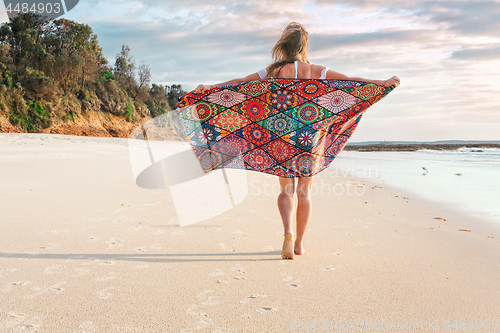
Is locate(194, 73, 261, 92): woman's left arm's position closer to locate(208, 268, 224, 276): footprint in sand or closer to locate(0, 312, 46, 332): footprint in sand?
locate(208, 268, 224, 276): footprint in sand

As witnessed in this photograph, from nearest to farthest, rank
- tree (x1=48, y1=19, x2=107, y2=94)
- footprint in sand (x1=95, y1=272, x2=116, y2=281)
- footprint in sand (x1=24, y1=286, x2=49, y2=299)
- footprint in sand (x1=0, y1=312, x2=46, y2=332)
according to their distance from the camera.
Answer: footprint in sand (x1=0, y1=312, x2=46, y2=332) → footprint in sand (x1=24, y1=286, x2=49, y2=299) → footprint in sand (x1=95, y1=272, x2=116, y2=281) → tree (x1=48, y1=19, x2=107, y2=94)

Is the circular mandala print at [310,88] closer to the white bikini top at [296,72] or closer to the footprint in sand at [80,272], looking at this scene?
the white bikini top at [296,72]

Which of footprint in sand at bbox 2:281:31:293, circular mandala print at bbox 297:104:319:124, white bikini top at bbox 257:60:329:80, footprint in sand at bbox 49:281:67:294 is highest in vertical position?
white bikini top at bbox 257:60:329:80

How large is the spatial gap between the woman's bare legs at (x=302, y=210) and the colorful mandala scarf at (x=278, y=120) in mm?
84

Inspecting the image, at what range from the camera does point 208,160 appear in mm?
3094

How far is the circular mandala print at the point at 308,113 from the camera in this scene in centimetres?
282

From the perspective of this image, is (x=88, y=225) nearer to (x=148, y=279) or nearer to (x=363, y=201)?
(x=148, y=279)

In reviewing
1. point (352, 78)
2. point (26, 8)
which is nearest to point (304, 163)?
point (352, 78)

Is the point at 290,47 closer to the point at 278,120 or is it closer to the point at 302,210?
the point at 278,120

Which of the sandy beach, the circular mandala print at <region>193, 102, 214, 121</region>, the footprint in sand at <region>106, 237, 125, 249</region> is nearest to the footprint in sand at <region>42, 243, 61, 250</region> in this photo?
the sandy beach

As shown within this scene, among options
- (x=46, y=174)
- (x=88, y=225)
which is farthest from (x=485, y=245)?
(x=46, y=174)

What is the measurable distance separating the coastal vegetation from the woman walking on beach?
20.7 metres

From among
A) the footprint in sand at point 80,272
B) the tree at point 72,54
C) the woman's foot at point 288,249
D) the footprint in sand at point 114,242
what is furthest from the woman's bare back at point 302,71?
the tree at point 72,54

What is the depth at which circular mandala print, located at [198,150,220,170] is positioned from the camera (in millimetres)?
3077
